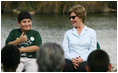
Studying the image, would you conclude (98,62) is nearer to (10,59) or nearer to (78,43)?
(10,59)

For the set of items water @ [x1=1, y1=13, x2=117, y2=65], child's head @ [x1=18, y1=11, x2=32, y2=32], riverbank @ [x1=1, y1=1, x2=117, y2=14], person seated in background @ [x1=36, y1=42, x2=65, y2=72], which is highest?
riverbank @ [x1=1, y1=1, x2=117, y2=14]

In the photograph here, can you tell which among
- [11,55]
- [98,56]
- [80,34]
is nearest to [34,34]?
[80,34]

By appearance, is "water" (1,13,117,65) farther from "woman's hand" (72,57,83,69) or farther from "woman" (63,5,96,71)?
"woman's hand" (72,57,83,69)

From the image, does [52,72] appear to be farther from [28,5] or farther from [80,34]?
[28,5]

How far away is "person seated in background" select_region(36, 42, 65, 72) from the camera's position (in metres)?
2.28

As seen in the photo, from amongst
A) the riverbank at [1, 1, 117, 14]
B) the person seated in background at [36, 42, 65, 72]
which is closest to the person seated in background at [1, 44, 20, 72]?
the person seated in background at [36, 42, 65, 72]

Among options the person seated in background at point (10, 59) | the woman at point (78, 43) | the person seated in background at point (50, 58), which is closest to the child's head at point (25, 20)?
the woman at point (78, 43)

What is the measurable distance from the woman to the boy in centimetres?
38

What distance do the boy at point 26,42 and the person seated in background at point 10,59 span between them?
73cm

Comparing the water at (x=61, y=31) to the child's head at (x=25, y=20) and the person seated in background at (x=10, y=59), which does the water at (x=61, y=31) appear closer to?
the child's head at (x=25, y=20)

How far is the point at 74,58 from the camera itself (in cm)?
365

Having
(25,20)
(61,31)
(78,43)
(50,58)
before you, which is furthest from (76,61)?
(61,31)

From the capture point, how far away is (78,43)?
12.2ft

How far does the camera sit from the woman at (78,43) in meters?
3.65
